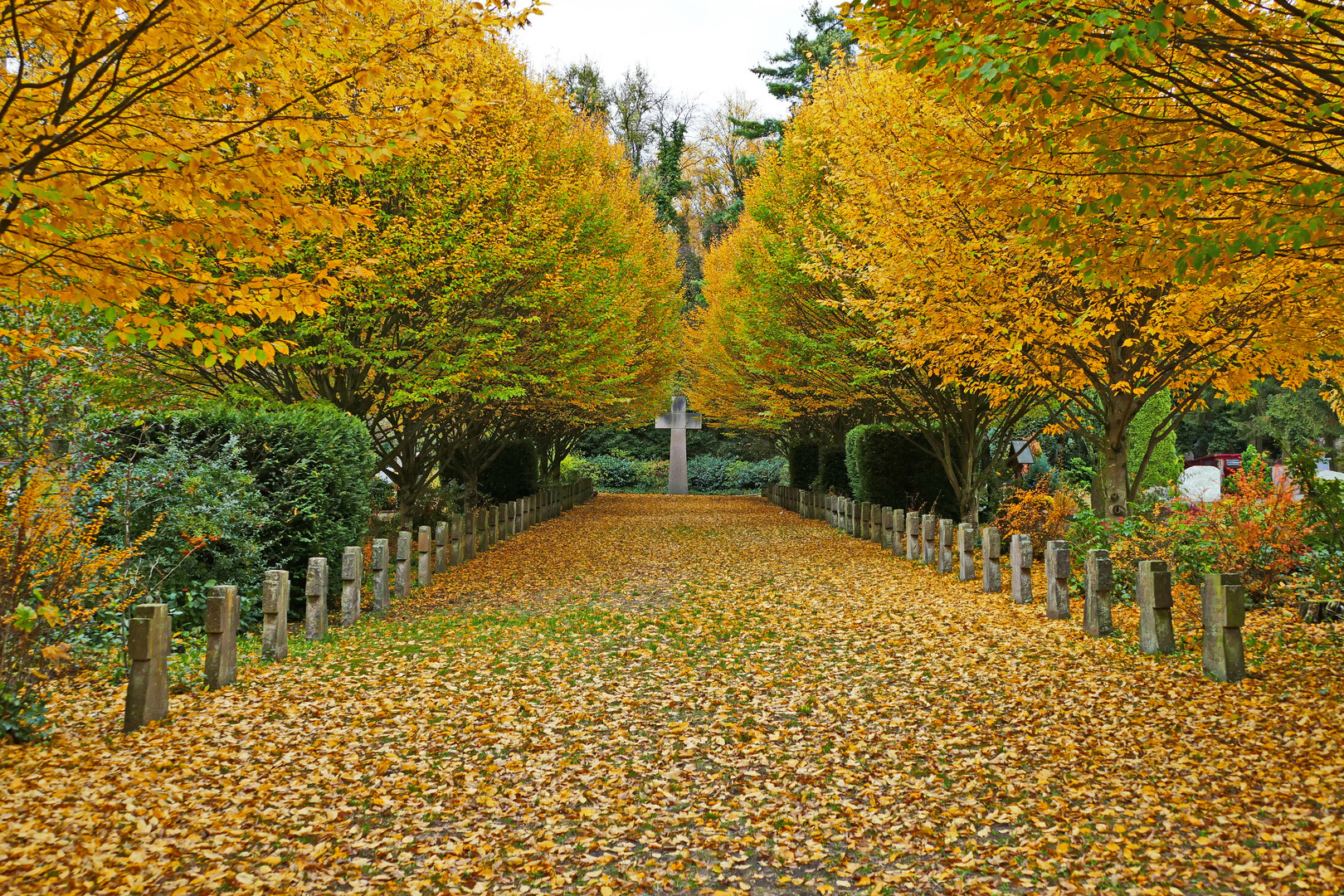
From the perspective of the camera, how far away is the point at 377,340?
12055mm

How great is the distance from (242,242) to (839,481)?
21752mm

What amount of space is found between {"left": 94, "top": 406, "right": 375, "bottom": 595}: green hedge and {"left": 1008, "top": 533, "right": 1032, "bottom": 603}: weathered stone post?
777cm

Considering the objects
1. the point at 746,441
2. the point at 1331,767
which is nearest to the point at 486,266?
the point at 1331,767

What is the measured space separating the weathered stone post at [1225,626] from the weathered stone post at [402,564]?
8.55 meters

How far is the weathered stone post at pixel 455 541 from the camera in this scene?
1421 cm

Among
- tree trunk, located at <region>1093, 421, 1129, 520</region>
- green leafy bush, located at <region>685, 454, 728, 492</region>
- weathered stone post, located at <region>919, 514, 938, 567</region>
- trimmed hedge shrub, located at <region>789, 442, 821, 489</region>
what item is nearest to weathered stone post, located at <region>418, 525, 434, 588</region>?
weathered stone post, located at <region>919, 514, 938, 567</region>

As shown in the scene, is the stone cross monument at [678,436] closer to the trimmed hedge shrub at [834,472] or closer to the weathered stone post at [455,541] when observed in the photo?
the trimmed hedge shrub at [834,472]

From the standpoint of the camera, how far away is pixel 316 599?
28.3ft

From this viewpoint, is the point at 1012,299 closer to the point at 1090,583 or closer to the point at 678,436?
the point at 1090,583

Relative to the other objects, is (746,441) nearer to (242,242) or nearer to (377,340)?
(377,340)

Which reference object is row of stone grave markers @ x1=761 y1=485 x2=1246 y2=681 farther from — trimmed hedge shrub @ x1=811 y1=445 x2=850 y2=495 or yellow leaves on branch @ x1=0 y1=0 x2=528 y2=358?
trimmed hedge shrub @ x1=811 y1=445 x2=850 y2=495

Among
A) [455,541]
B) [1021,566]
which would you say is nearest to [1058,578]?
[1021,566]

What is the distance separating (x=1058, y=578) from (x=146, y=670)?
800 centimetres

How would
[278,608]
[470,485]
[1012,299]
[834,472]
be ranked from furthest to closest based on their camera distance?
[834,472]
[470,485]
[1012,299]
[278,608]
